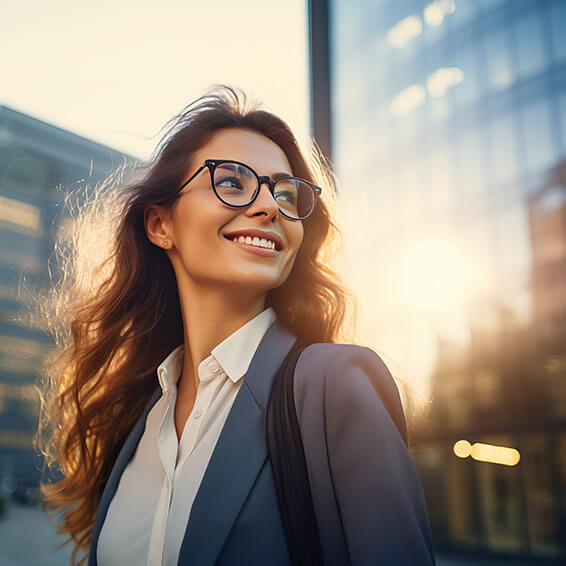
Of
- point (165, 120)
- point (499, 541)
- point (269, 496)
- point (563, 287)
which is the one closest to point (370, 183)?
point (563, 287)

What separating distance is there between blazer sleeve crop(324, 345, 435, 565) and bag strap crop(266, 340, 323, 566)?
74mm

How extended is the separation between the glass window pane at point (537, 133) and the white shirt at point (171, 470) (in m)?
6.38

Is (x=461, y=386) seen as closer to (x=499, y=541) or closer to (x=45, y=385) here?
(x=499, y=541)

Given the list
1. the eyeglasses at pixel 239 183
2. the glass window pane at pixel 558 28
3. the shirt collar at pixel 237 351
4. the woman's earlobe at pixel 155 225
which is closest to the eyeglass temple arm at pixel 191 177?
the eyeglasses at pixel 239 183

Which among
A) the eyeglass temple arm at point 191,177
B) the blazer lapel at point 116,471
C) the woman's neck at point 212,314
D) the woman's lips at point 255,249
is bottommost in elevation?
the blazer lapel at point 116,471

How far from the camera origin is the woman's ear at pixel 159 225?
1.41 m

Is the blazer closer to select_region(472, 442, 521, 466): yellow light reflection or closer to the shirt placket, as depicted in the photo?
the shirt placket

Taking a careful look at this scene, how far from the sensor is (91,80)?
7.23 ft

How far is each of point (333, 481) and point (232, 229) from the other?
622mm

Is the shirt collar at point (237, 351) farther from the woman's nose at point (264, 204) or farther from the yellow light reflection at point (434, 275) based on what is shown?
the yellow light reflection at point (434, 275)

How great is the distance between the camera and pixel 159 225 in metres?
1.44

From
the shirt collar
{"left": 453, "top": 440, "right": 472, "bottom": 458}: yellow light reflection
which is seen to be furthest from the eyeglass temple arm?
{"left": 453, "top": 440, "right": 472, "bottom": 458}: yellow light reflection

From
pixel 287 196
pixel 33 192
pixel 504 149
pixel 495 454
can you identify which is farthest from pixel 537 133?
pixel 287 196

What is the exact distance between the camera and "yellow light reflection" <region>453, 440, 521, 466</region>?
6773 mm
